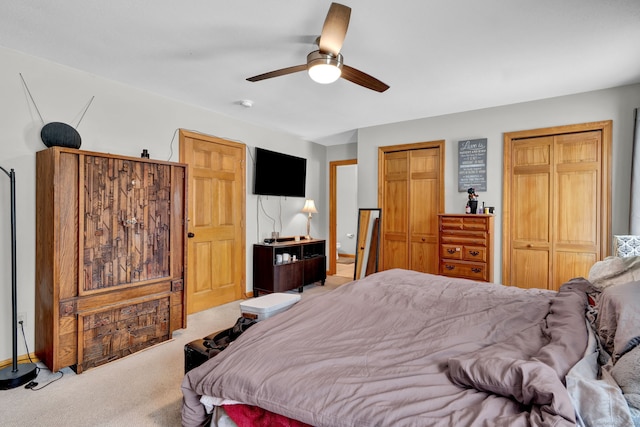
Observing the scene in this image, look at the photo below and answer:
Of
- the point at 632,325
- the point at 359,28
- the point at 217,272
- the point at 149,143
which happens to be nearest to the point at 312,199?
the point at 217,272

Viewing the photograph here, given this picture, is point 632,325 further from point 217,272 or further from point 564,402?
point 217,272

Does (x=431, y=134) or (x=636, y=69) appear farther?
(x=431, y=134)

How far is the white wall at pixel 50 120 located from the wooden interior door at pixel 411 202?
8.23 feet

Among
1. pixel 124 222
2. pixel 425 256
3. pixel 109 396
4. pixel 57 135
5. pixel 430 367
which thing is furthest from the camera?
pixel 425 256

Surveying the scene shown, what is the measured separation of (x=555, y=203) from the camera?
363 centimetres

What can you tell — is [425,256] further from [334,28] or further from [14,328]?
[14,328]

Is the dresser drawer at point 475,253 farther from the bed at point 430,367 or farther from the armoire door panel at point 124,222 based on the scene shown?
the armoire door panel at point 124,222

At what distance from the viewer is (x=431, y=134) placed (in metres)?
4.41

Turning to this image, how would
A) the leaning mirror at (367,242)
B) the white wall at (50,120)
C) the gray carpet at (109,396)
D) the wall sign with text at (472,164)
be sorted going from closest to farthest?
the gray carpet at (109,396)
the white wall at (50,120)
the wall sign with text at (472,164)
the leaning mirror at (367,242)

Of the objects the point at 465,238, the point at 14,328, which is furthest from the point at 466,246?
the point at 14,328

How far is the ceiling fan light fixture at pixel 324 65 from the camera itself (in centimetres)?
204

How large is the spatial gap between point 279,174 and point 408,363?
3997mm

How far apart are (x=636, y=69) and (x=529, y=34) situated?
146 centimetres

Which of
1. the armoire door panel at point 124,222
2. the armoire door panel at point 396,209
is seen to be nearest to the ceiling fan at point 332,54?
the armoire door panel at point 124,222
